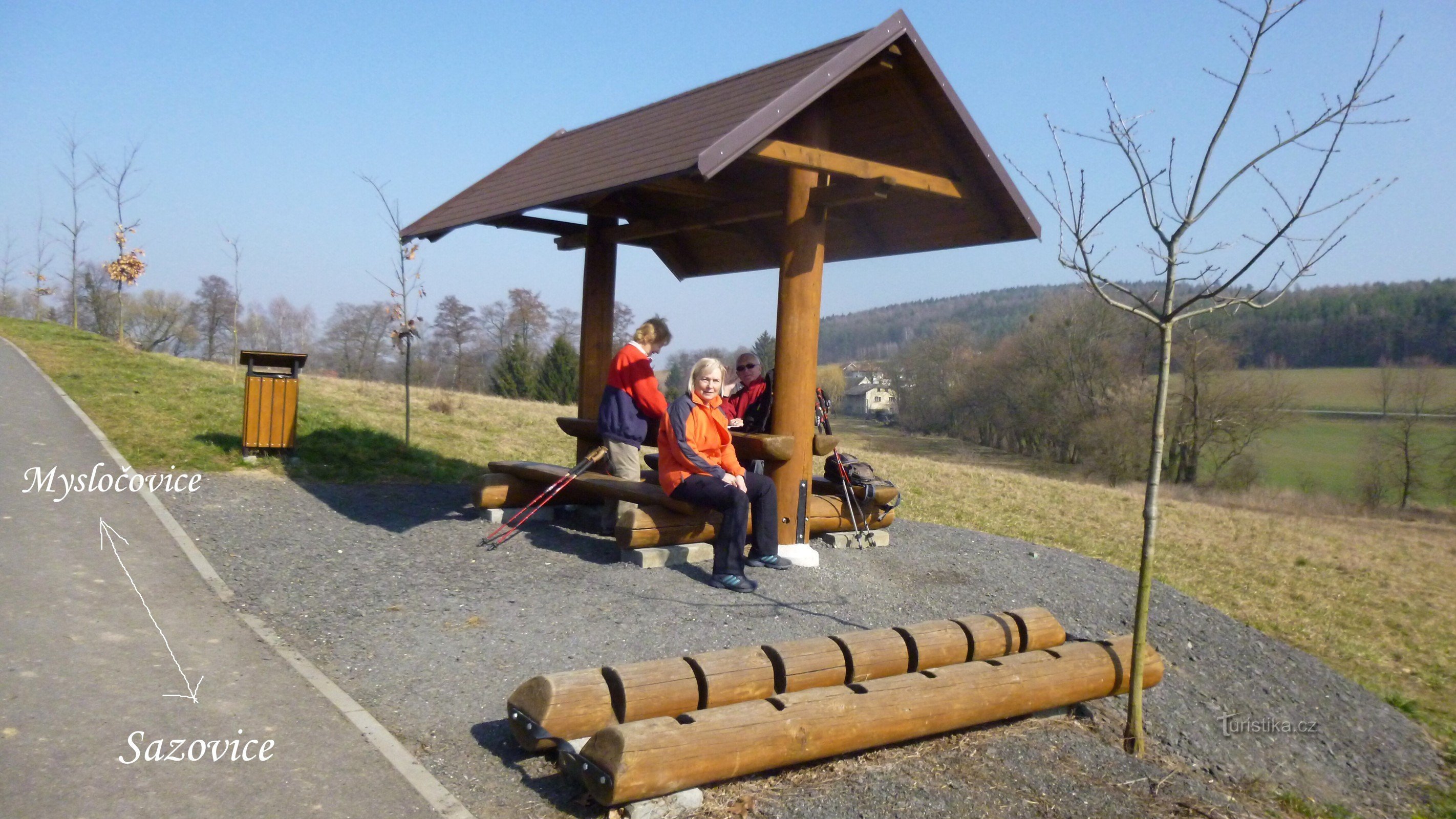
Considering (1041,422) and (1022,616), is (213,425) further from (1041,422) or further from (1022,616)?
(1041,422)

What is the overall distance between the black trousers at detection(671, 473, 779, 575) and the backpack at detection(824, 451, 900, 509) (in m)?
1.24

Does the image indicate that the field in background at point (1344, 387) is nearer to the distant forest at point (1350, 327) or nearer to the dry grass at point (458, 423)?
the distant forest at point (1350, 327)

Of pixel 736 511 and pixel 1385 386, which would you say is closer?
pixel 736 511

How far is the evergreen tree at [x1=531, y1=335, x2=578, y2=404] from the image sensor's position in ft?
124

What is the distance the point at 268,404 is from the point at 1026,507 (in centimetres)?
1235

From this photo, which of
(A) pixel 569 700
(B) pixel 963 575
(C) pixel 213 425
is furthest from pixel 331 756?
(C) pixel 213 425

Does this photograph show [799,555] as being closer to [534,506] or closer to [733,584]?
[733,584]

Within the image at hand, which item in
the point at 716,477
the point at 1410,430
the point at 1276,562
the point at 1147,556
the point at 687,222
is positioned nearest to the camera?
the point at 1147,556

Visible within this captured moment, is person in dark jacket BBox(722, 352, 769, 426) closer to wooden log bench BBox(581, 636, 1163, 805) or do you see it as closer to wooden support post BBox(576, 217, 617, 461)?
wooden support post BBox(576, 217, 617, 461)

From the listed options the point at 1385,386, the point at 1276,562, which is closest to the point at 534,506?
the point at 1276,562

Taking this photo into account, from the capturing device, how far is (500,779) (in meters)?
4.02

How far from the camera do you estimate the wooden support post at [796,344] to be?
7609mm

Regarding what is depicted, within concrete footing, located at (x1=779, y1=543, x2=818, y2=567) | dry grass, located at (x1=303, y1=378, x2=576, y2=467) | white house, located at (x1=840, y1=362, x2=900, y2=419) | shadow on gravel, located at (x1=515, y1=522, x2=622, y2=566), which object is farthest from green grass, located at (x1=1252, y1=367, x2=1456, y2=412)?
shadow on gravel, located at (x1=515, y1=522, x2=622, y2=566)

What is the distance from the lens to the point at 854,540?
830 cm
